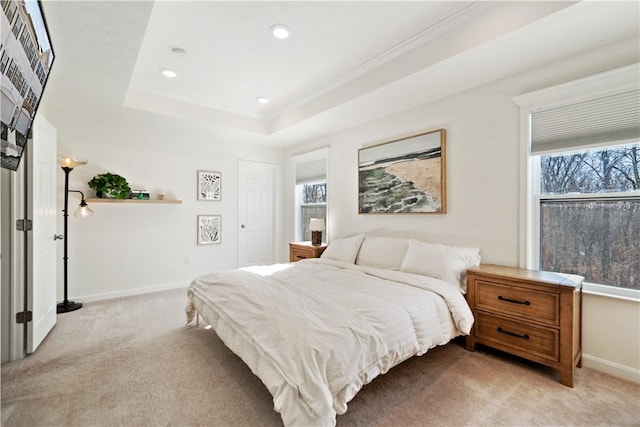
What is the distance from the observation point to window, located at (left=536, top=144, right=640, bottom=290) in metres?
2.14

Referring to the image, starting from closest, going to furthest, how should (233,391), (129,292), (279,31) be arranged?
1. (233,391)
2. (279,31)
3. (129,292)

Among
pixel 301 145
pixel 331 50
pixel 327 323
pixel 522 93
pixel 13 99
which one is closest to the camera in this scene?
pixel 13 99

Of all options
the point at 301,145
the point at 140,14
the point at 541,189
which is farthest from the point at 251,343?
the point at 301,145

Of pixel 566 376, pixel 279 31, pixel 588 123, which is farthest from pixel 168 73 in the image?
pixel 566 376

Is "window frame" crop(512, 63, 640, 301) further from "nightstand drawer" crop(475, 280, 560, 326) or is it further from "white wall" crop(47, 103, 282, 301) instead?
"white wall" crop(47, 103, 282, 301)

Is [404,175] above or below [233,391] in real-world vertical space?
above

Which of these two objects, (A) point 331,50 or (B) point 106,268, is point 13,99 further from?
(B) point 106,268

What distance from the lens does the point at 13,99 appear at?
1388 millimetres

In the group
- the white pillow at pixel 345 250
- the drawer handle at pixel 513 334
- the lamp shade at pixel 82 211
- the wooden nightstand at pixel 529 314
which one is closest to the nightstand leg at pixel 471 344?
the wooden nightstand at pixel 529 314

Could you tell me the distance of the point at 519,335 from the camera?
220cm

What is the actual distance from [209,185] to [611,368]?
16.3 ft

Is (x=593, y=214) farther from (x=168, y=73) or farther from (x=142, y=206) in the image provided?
(x=142, y=206)

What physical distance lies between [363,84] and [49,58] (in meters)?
2.52

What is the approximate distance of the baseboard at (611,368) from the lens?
2.03 m
